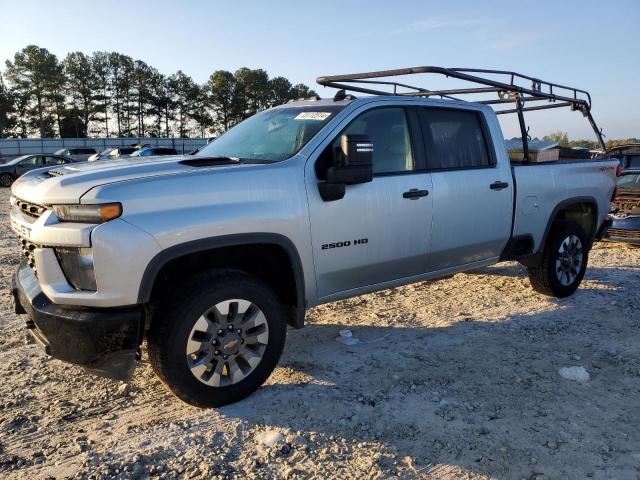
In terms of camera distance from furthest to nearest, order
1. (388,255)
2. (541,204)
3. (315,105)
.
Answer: (541,204)
(315,105)
(388,255)

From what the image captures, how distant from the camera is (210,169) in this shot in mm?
3211

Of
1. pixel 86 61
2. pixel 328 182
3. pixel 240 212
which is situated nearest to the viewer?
pixel 240 212

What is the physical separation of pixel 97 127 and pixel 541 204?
238ft

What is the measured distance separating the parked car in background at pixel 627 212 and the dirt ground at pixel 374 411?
425 centimetres

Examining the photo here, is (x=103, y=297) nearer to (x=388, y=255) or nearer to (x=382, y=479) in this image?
(x=382, y=479)

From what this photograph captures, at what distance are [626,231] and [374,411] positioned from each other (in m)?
7.14

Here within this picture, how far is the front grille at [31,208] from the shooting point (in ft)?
9.95

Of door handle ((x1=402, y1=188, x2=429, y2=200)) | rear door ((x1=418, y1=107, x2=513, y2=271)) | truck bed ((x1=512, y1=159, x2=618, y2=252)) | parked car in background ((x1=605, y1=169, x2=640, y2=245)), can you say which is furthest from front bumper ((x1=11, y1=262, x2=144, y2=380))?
parked car in background ((x1=605, y1=169, x2=640, y2=245))

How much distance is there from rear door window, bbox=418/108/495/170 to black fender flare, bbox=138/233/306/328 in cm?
152

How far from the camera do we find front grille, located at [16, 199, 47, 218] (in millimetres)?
3033

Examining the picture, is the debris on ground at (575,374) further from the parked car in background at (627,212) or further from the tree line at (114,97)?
the tree line at (114,97)

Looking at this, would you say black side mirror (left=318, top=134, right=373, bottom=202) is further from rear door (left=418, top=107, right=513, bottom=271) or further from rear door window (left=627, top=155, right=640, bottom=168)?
rear door window (left=627, top=155, right=640, bottom=168)

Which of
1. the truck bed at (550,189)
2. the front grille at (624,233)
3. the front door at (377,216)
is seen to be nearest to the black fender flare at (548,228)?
the truck bed at (550,189)

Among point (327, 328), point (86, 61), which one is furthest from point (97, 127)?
point (327, 328)
